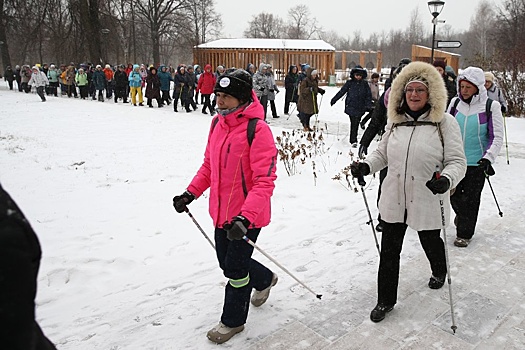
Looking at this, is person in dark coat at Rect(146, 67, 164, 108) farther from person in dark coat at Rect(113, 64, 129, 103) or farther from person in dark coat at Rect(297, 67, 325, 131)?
person in dark coat at Rect(297, 67, 325, 131)

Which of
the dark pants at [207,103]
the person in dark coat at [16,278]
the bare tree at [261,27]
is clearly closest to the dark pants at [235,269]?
the person in dark coat at [16,278]

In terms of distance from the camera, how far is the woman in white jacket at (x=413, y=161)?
3.36m

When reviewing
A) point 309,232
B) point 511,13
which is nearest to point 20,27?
point 309,232

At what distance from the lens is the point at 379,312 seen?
3520 millimetres

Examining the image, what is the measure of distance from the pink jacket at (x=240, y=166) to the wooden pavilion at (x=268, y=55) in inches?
983

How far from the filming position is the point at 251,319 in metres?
3.54

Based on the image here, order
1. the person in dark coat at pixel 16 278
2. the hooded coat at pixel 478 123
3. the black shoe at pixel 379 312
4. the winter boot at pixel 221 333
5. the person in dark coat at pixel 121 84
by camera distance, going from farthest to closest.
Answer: the person in dark coat at pixel 121 84
the hooded coat at pixel 478 123
the black shoe at pixel 379 312
the winter boot at pixel 221 333
the person in dark coat at pixel 16 278

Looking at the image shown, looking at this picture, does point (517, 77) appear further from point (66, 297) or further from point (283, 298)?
point (66, 297)

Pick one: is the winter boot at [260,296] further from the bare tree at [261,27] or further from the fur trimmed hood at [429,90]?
the bare tree at [261,27]

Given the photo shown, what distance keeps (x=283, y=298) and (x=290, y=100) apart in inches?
507

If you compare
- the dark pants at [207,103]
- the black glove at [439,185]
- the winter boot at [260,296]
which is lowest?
the winter boot at [260,296]

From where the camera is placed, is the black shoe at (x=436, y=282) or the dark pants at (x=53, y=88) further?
the dark pants at (x=53, y=88)

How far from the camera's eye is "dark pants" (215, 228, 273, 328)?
10.2 feet

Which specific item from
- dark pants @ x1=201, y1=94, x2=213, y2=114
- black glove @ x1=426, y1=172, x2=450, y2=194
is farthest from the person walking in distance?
dark pants @ x1=201, y1=94, x2=213, y2=114
